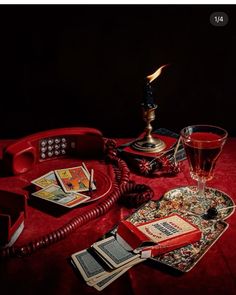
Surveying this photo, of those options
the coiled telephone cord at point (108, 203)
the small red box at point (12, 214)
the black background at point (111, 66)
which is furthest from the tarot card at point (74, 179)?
the black background at point (111, 66)

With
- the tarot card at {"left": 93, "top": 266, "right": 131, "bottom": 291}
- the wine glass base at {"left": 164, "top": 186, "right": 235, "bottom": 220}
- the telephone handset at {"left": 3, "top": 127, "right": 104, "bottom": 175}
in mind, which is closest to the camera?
the tarot card at {"left": 93, "top": 266, "right": 131, "bottom": 291}

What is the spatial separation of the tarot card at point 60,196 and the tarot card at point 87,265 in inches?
10.0

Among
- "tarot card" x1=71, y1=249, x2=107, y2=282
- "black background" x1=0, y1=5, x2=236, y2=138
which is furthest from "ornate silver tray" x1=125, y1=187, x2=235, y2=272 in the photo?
"black background" x1=0, y1=5, x2=236, y2=138

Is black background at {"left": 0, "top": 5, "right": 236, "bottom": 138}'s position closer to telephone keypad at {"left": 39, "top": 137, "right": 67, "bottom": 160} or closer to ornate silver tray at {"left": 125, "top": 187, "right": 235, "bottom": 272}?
telephone keypad at {"left": 39, "top": 137, "right": 67, "bottom": 160}

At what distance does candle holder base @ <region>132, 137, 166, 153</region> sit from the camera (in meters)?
1.72

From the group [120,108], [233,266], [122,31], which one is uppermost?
[122,31]

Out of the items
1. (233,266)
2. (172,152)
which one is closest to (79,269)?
(233,266)

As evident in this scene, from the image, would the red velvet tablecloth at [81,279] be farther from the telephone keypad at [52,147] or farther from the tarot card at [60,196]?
the telephone keypad at [52,147]

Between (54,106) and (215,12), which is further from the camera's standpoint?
(54,106)

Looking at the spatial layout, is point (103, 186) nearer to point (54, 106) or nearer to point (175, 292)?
point (175, 292)

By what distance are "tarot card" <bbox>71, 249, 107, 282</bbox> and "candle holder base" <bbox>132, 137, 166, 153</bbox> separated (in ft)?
2.10

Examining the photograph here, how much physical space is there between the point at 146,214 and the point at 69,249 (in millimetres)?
272

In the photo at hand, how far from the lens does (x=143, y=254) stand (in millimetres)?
1133

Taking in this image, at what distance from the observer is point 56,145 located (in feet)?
5.95
